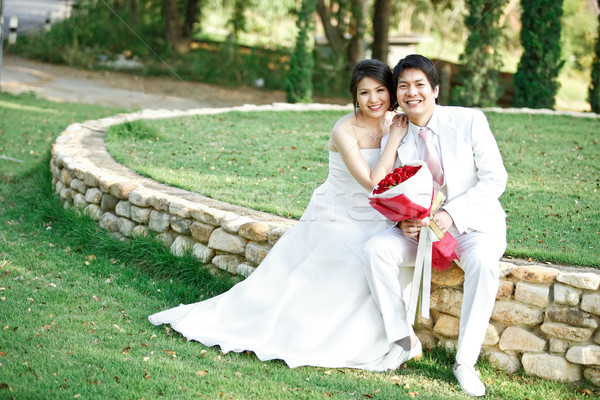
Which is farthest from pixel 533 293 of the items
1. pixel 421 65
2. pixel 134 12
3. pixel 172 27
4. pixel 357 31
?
pixel 134 12

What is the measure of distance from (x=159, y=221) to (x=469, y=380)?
8.76 ft

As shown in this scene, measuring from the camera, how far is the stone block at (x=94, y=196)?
567 cm

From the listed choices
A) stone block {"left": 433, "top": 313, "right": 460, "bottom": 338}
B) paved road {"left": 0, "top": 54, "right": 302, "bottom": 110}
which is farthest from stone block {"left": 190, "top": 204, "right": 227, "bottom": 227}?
paved road {"left": 0, "top": 54, "right": 302, "bottom": 110}

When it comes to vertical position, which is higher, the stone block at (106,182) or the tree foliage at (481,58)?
the tree foliage at (481,58)

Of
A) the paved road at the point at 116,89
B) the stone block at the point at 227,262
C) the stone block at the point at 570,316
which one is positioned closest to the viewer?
the stone block at the point at 570,316

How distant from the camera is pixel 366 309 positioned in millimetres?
3830

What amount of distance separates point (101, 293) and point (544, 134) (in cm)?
651

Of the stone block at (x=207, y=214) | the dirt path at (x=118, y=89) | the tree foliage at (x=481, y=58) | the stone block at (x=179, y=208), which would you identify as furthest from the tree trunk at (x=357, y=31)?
the stone block at (x=207, y=214)

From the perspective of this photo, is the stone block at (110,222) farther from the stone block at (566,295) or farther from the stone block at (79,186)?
the stone block at (566,295)

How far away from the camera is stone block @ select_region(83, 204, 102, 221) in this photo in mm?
5677

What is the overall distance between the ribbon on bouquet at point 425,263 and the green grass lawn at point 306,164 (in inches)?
34.6

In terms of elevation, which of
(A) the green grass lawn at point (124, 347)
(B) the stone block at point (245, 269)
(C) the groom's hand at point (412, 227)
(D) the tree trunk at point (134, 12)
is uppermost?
(D) the tree trunk at point (134, 12)

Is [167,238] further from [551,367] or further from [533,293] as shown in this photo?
[551,367]

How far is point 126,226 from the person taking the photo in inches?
212
